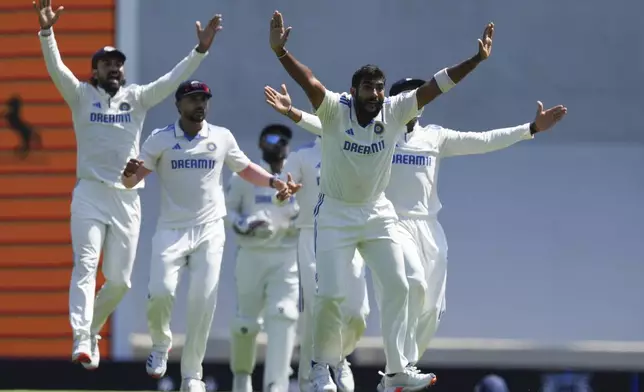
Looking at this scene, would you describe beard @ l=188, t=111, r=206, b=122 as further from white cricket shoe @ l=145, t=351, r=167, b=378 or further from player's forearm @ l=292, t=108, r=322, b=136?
white cricket shoe @ l=145, t=351, r=167, b=378

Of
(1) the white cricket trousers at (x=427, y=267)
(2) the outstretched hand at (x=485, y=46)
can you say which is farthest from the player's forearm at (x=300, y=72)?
(1) the white cricket trousers at (x=427, y=267)

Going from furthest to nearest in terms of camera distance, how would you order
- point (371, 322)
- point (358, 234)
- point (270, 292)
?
point (371, 322)
point (270, 292)
point (358, 234)

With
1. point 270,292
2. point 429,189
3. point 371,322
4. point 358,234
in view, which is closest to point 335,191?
point 358,234

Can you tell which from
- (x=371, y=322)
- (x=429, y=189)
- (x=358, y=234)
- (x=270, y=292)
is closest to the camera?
(x=358, y=234)

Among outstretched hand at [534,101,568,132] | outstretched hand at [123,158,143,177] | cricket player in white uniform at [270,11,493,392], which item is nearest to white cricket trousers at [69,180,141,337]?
outstretched hand at [123,158,143,177]

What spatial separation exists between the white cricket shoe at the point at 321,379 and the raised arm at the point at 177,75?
2.18 m

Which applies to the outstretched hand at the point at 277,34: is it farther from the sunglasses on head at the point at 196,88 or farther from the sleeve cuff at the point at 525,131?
the sleeve cuff at the point at 525,131

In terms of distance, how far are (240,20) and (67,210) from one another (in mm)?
2101

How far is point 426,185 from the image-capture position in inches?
424

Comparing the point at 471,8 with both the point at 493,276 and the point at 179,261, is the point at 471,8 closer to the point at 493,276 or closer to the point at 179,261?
the point at 493,276

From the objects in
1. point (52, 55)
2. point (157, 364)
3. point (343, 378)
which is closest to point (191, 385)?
point (157, 364)

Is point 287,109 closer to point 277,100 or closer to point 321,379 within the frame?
point 277,100

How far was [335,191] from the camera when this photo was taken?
9.75 m

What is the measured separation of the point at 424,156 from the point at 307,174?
1.17 meters
